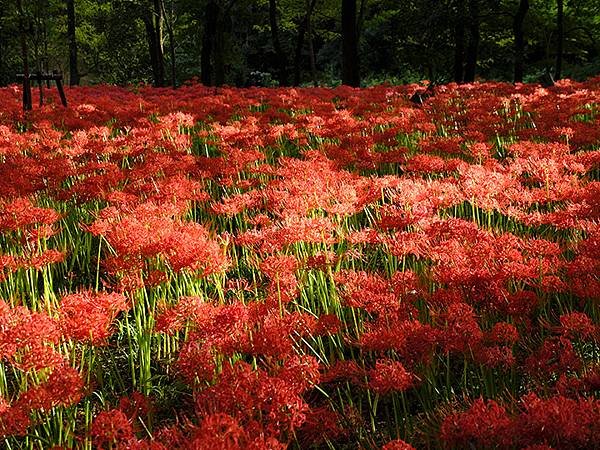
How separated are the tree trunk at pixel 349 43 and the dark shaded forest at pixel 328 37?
0.10ft

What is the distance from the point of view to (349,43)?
17.3 metres

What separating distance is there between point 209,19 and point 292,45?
2019cm

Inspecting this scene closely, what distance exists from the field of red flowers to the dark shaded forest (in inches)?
347

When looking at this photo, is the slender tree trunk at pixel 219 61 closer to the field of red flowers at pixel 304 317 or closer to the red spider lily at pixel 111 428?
the field of red flowers at pixel 304 317

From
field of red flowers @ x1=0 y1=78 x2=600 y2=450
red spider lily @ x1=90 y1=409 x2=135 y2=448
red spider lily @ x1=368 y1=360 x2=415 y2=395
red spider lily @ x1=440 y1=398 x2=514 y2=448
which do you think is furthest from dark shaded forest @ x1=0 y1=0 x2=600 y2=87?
red spider lily @ x1=440 y1=398 x2=514 y2=448

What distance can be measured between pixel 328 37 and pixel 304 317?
30.4m

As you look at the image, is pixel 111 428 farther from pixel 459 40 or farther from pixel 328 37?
pixel 328 37

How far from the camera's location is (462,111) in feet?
32.6

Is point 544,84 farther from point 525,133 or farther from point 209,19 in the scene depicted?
point 209,19

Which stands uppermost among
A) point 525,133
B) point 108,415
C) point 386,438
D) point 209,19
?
point 209,19

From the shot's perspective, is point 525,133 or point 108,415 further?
point 525,133

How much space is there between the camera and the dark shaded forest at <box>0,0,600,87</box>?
1773 centimetres

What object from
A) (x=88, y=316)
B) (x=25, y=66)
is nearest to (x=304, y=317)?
(x=88, y=316)

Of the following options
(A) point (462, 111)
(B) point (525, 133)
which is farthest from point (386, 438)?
(A) point (462, 111)
